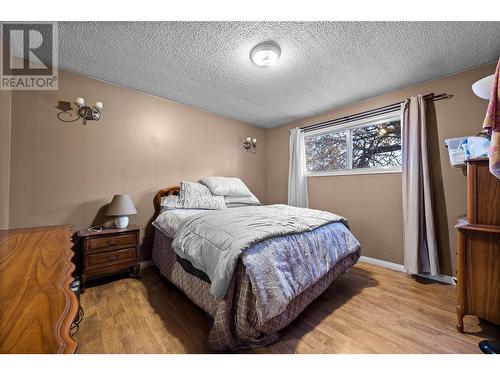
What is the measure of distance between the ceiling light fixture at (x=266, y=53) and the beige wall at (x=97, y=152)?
1.57 metres

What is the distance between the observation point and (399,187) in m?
2.50

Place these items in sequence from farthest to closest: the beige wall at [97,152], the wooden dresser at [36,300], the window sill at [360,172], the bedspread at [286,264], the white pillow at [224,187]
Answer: the white pillow at [224,187]
the window sill at [360,172]
the beige wall at [97,152]
the bedspread at [286,264]
the wooden dresser at [36,300]

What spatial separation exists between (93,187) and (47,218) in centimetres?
48

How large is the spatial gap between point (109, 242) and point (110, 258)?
0.16m

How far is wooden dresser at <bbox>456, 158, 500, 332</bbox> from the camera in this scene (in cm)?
130

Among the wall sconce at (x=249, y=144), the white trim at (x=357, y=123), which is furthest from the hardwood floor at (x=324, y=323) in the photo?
the wall sconce at (x=249, y=144)

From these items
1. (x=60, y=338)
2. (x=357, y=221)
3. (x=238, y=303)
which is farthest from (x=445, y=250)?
(x=60, y=338)

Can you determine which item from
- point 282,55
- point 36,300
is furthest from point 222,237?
point 282,55

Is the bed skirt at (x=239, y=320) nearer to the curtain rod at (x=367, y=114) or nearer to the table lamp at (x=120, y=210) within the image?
the table lamp at (x=120, y=210)

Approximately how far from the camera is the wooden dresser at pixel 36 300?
48 cm

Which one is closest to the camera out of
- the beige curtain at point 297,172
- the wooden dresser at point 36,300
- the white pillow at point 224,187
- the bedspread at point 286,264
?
the wooden dresser at point 36,300

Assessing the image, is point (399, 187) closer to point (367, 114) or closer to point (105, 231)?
point (367, 114)

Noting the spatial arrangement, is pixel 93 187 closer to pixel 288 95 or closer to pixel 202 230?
pixel 202 230

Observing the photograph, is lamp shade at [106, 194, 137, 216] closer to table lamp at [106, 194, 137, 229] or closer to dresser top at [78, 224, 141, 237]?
table lamp at [106, 194, 137, 229]
